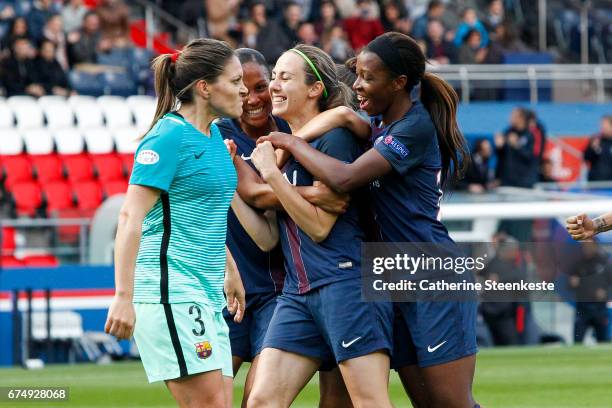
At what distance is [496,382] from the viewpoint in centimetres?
1160

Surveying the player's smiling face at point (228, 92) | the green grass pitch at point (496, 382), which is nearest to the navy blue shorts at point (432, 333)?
the player's smiling face at point (228, 92)

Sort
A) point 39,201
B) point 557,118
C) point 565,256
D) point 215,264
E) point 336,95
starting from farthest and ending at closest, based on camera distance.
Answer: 1. point 557,118
2. point 39,201
3. point 565,256
4. point 336,95
5. point 215,264

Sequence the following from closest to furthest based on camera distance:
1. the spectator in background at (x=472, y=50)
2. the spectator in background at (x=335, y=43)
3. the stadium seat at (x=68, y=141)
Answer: the stadium seat at (x=68, y=141)
the spectator in background at (x=335, y=43)
the spectator in background at (x=472, y=50)

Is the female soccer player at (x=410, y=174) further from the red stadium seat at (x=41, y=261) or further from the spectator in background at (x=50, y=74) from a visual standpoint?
the spectator in background at (x=50, y=74)

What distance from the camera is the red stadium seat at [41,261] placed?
14.9 meters

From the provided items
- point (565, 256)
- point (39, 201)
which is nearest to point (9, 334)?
point (39, 201)

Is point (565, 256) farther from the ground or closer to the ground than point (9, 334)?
farther from the ground

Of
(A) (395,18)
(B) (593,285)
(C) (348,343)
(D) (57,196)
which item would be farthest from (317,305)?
(A) (395,18)

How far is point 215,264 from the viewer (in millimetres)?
5426

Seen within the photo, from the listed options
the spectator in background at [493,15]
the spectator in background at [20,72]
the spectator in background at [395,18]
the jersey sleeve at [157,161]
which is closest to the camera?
the jersey sleeve at [157,161]

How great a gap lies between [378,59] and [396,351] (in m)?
1.34

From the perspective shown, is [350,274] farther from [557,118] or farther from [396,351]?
[557,118]

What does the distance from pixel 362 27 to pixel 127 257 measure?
58.3ft

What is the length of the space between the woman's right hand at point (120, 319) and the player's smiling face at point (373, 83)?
1.55 m
